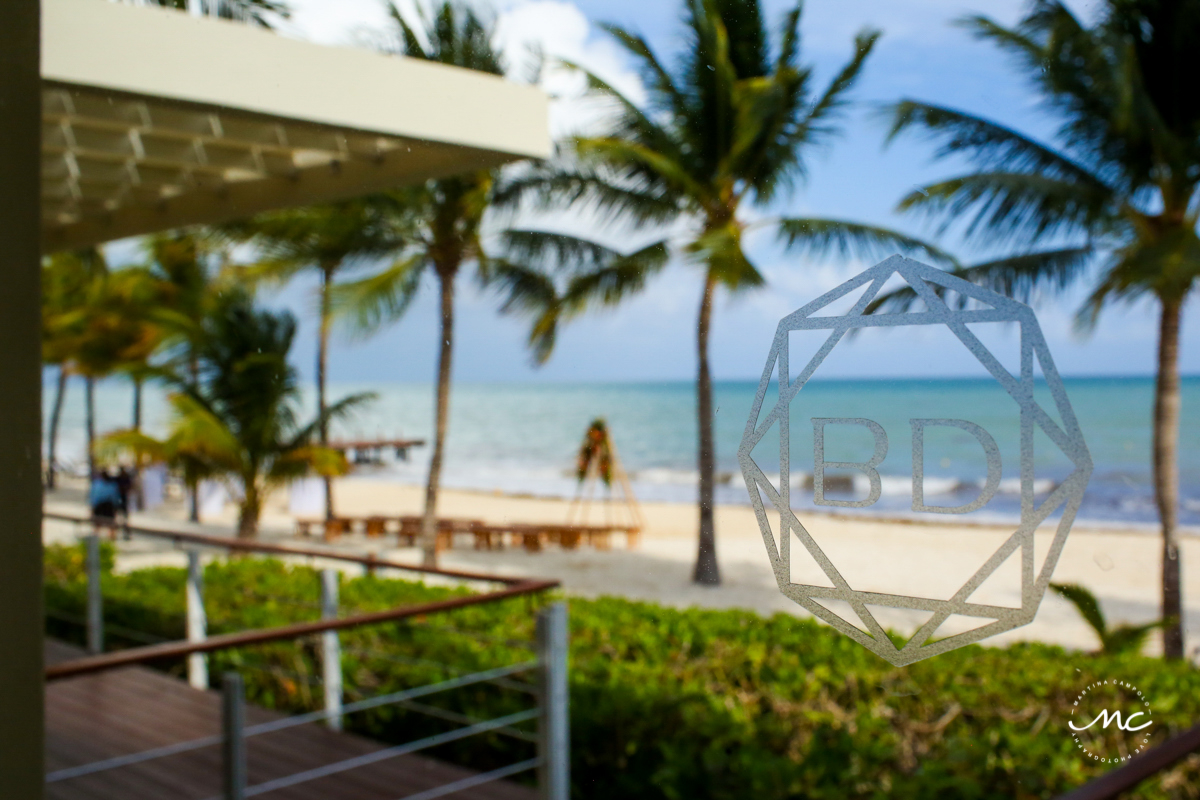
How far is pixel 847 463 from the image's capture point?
16 cm

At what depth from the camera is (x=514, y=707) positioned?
1859 mm

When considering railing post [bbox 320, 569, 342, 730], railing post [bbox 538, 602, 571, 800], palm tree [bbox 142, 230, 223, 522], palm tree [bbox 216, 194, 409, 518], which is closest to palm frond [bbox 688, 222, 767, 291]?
palm tree [bbox 216, 194, 409, 518]

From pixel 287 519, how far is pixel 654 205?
8.13 ft

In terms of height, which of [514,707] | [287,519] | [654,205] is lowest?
[514,707]

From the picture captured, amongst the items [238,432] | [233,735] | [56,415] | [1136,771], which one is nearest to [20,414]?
[1136,771]

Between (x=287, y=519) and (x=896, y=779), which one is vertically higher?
(x=287, y=519)

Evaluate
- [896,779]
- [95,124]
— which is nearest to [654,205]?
[95,124]

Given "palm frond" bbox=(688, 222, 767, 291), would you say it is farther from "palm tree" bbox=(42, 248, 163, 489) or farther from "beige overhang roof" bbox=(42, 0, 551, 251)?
"palm tree" bbox=(42, 248, 163, 489)

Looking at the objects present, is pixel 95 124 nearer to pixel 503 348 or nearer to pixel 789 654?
pixel 503 348

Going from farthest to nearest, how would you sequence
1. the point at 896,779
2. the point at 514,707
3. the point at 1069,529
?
the point at 514,707 < the point at 896,779 < the point at 1069,529

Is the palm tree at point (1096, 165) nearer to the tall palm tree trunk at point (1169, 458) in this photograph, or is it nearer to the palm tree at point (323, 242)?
the tall palm tree trunk at point (1169, 458)

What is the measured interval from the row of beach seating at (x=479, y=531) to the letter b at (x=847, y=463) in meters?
0.86

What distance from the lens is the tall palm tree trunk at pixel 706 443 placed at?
22cm

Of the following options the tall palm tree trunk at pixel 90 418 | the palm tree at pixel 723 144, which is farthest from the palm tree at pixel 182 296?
the palm tree at pixel 723 144
